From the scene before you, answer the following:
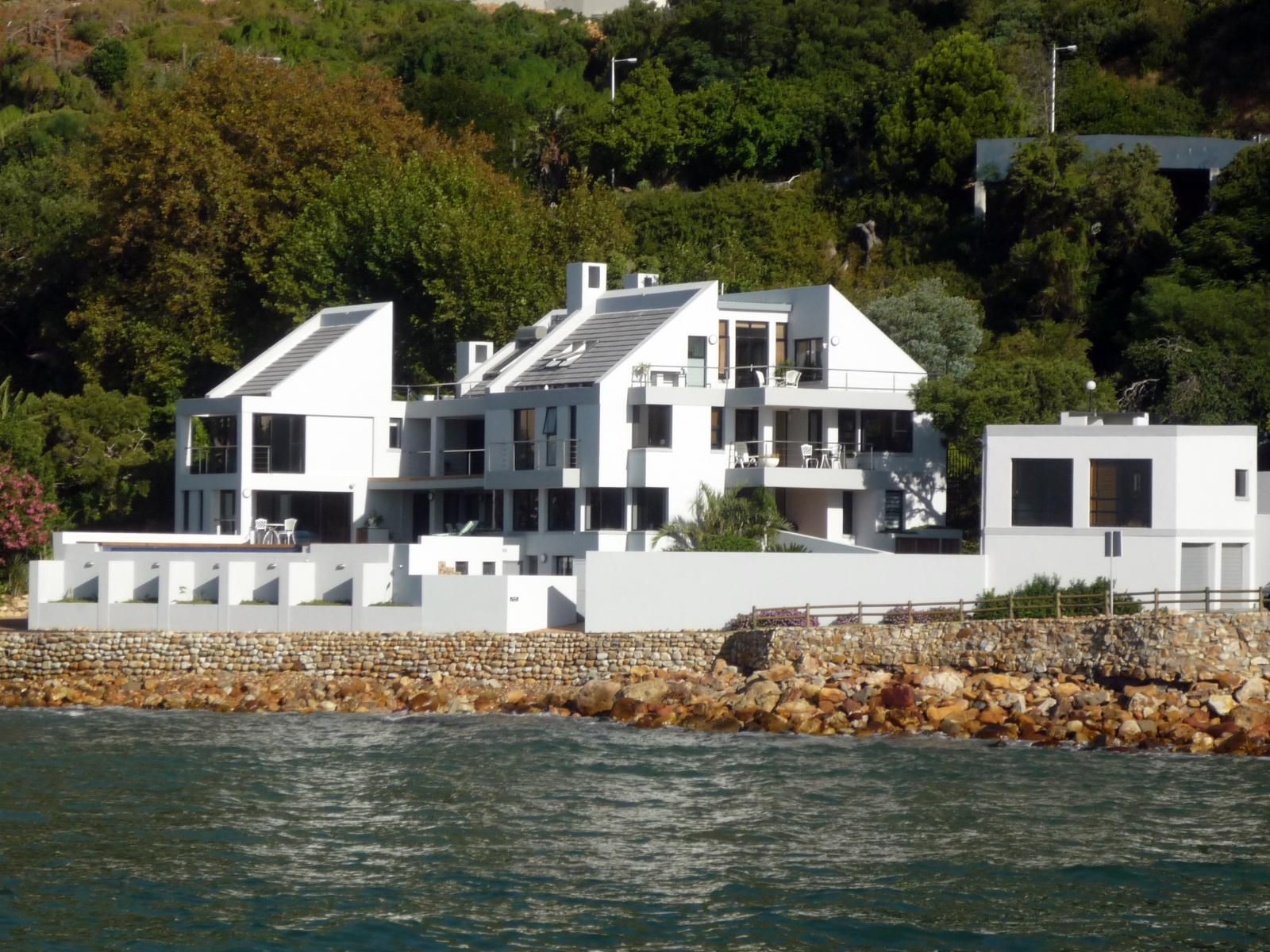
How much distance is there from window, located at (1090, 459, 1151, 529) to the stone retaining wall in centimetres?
483

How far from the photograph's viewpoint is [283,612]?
159 feet

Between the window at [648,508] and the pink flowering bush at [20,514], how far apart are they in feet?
56.9

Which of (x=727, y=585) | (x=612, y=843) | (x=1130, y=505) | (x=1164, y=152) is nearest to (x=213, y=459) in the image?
(x=727, y=585)

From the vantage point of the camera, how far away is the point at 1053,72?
3465 inches

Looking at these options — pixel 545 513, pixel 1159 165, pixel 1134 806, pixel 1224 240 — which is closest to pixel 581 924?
pixel 1134 806

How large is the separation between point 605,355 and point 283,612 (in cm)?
1272

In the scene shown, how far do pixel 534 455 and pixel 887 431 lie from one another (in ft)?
34.0

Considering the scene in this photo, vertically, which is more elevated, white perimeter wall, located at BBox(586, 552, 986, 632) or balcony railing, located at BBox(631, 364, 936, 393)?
balcony railing, located at BBox(631, 364, 936, 393)

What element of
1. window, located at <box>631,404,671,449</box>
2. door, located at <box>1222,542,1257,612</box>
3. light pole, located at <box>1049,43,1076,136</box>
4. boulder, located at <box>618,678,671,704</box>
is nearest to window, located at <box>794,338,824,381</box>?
window, located at <box>631,404,671,449</box>

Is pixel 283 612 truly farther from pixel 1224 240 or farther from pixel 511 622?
pixel 1224 240

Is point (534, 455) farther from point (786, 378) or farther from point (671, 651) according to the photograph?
point (671, 651)

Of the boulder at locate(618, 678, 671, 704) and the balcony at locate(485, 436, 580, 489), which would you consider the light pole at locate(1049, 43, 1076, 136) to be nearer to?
the balcony at locate(485, 436, 580, 489)

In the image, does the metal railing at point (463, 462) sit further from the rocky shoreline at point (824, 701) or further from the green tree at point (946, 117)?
the green tree at point (946, 117)

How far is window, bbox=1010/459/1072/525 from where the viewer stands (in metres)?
48.5
